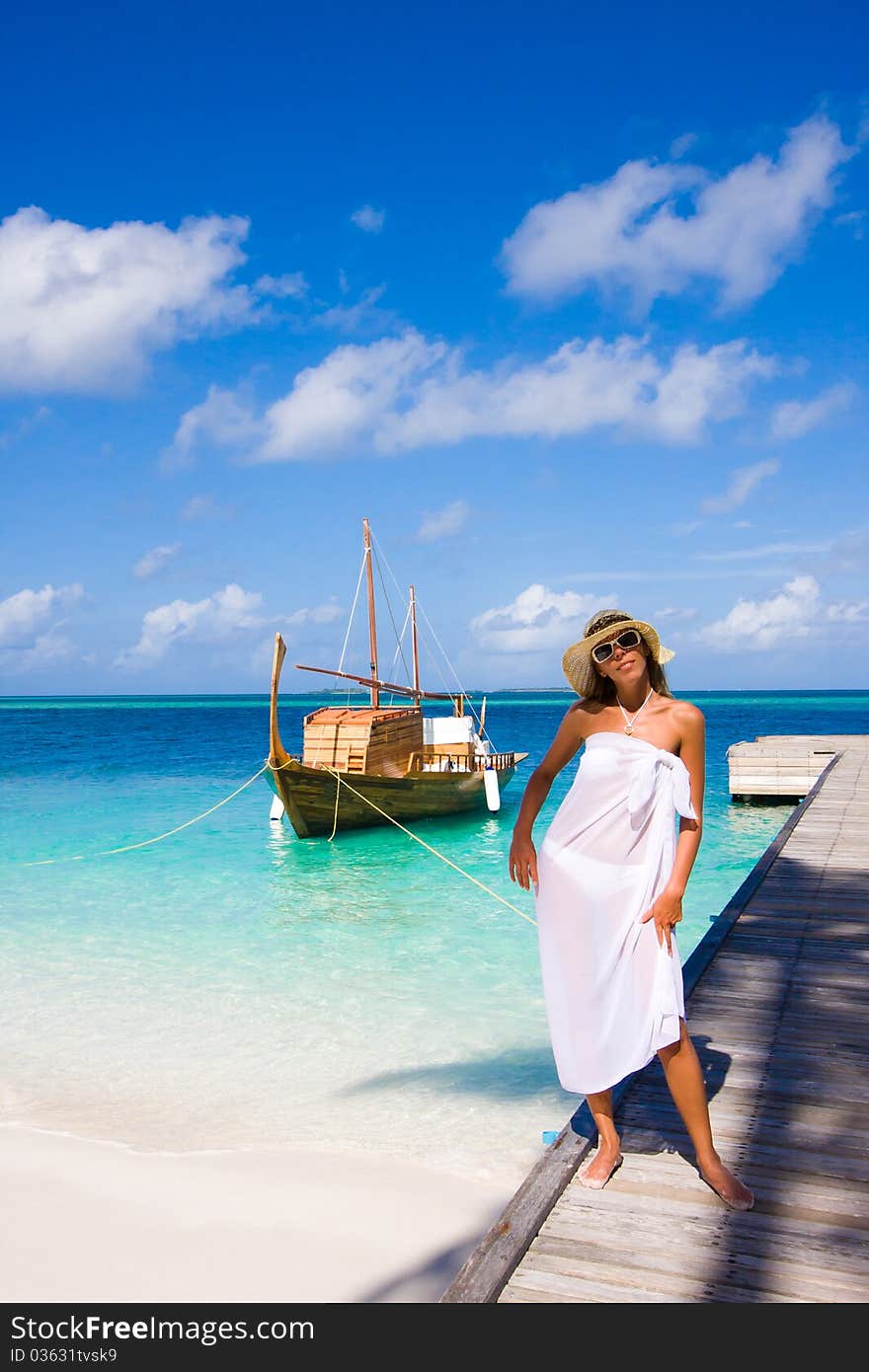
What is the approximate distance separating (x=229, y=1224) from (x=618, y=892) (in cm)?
354

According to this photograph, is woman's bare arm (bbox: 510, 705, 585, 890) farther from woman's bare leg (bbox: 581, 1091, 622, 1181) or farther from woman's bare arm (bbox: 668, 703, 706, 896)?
woman's bare leg (bbox: 581, 1091, 622, 1181)

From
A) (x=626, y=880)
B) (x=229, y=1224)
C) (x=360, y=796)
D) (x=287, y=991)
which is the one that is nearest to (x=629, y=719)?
(x=626, y=880)

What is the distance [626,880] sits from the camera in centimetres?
311

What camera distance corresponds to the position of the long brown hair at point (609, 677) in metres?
3.22

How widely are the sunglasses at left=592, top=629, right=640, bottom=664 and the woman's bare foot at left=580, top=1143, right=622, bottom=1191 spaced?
191 centimetres

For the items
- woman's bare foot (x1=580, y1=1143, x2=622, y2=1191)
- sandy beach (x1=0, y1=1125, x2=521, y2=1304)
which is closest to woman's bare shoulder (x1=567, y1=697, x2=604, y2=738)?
woman's bare foot (x1=580, y1=1143, x2=622, y2=1191)

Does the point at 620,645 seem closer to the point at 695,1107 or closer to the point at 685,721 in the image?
the point at 685,721

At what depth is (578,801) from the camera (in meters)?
3.13

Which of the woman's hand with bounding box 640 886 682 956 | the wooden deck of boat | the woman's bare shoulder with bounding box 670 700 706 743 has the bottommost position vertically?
the wooden deck of boat

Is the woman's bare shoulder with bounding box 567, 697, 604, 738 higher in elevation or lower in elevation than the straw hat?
lower

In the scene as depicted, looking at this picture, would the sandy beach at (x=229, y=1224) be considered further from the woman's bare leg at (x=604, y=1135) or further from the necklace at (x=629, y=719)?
the necklace at (x=629, y=719)

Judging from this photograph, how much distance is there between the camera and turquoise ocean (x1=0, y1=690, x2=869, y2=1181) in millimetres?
6715

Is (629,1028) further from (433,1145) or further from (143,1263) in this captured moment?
(433,1145)

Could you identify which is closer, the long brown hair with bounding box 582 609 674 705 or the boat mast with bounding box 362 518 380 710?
the long brown hair with bounding box 582 609 674 705
